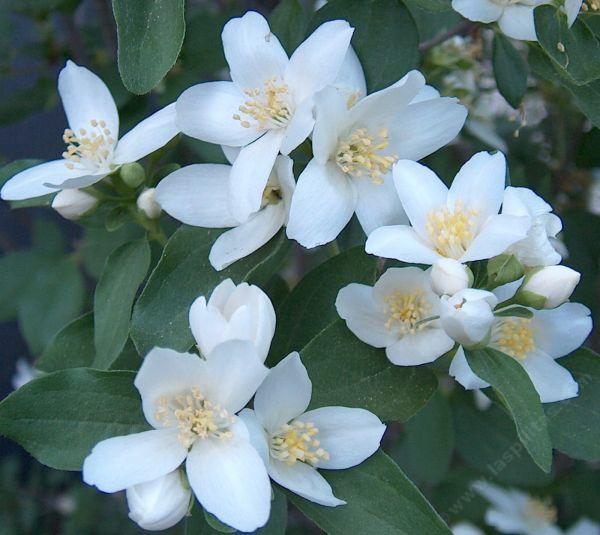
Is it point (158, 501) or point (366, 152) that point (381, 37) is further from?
point (158, 501)

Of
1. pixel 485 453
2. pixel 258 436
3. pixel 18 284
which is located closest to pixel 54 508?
pixel 18 284

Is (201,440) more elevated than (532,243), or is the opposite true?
(532,243)

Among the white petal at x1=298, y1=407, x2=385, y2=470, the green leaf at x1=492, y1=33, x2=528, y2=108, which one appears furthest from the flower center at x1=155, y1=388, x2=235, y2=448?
the green leaf at x1=492, y1=33, x2=528, y2=108

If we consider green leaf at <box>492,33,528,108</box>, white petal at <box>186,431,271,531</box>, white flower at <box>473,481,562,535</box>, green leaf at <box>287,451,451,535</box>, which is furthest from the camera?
white flower at <box>473,481,562,535</box>

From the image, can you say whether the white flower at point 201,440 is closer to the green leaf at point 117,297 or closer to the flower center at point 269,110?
the green leaf at point 117,297

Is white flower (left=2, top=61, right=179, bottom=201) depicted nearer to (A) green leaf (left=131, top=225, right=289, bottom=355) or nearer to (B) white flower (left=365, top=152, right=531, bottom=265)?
(A) green leaf (left=131, top=225, right=289, bottom=355)

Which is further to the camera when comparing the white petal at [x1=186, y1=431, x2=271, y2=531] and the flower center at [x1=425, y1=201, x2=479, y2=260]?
the flower center at [x1=425, y1=201, x2=479, y2=260]

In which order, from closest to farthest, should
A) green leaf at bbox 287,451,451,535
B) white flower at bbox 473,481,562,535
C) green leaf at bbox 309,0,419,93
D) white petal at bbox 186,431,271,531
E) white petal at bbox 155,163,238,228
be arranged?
white petal at bbox 186,431,271,531
green leaf at bbox 287,451,451,535
white petal at bbox 155,163,238,228
green leaf at bbox 309,0,419,93
white flower at bbox 473,481,562,535

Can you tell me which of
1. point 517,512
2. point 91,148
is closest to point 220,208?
point 91,148
